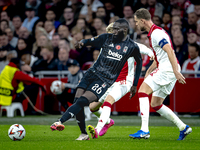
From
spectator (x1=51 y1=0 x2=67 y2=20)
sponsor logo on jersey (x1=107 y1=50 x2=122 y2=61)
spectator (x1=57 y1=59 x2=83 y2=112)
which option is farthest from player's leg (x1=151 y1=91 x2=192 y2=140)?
spectator (x1=51 y1=0 x2=67 y2=20)

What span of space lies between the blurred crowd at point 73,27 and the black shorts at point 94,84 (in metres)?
4.83

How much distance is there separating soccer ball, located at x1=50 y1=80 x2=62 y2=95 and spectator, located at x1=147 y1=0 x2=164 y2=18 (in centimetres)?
441

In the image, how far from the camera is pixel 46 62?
11.9 metres

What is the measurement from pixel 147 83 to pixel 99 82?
85 centimetres

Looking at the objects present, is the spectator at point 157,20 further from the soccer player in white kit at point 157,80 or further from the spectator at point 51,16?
the soccer player in white kit at point 157,80

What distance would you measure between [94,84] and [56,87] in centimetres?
512

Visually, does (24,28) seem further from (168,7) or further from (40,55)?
(168,7)

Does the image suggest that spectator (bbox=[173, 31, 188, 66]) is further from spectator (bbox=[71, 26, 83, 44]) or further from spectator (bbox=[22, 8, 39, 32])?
spectator (bbox=[22, 8, 39, 32])

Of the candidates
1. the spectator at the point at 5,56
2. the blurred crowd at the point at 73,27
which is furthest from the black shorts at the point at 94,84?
the spectator at the point at 5,56

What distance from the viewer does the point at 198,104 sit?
1078 centimetres

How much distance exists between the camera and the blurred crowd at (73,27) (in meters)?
11.4

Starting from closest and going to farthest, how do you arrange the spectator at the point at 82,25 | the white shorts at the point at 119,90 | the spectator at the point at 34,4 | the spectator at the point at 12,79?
the white shorts at the point at 119,90 < the spectator at the point at 12,79 < the spectator at the point at 82,25 < the spectator at the point at 34,4

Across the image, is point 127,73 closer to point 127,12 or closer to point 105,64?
point 105,64

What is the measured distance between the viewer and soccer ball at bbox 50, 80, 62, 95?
10719 mm
